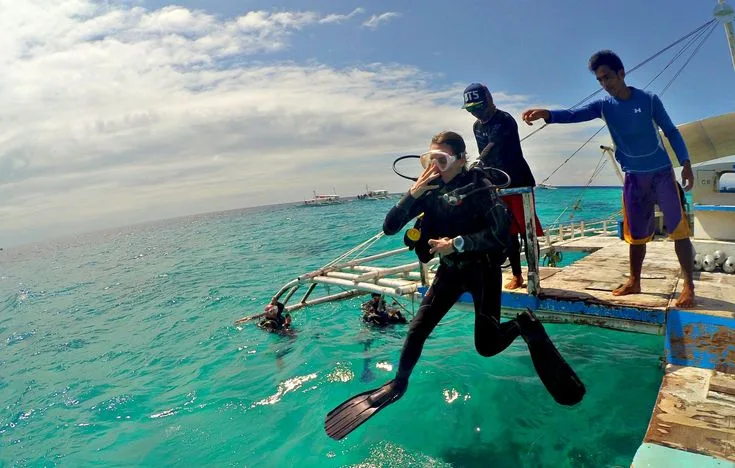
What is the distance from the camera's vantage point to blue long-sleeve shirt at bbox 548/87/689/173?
4.28 m

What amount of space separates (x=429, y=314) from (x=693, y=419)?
2.20 metres

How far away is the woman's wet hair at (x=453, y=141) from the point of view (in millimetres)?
4055

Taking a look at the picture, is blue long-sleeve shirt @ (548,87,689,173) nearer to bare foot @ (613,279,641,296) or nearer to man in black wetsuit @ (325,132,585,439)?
bare foot @ (613,279,641,296)

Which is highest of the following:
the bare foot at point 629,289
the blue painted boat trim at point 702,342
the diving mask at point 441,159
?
the diving mask at point 441,159

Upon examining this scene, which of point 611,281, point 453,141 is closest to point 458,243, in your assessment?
point 453,141

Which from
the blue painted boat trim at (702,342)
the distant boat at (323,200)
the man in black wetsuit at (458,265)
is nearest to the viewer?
the blue painted boat trim at (702,342)

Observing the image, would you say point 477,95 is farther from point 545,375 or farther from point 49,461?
point 49,461

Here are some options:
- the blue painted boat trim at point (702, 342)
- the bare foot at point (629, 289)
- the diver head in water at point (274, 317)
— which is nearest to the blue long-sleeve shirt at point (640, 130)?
the bare foot at point (629, 289)

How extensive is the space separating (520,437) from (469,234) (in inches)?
115

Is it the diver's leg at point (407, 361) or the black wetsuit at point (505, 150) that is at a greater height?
the black wetsuit at point (505, 150)

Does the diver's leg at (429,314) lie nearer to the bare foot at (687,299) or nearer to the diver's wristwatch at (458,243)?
the diver's wristwatch at (458,243)

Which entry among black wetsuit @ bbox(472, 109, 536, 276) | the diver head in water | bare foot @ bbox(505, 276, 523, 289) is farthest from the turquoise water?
black wetsuit @ bbox(472, 109, 536, 276)

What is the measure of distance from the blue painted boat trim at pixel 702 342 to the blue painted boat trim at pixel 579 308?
23cm

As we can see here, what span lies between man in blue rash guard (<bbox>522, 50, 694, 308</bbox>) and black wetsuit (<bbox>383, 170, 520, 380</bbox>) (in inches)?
68.7
